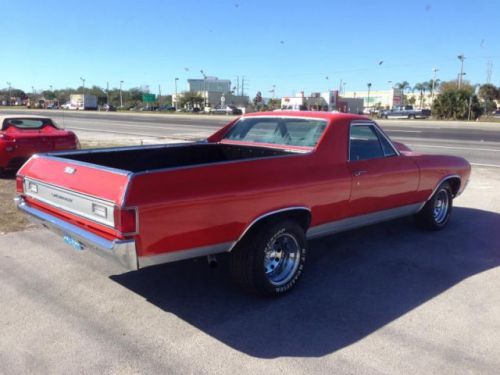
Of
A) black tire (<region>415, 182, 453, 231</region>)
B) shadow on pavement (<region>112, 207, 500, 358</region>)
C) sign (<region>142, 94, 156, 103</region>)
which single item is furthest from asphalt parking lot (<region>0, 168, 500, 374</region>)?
sign (<region>142, 94, 156, 103</region>)

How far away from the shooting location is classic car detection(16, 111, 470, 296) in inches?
135

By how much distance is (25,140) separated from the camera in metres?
9.90

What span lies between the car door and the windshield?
408mm

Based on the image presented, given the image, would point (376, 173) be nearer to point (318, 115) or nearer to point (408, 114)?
point (318, 115)

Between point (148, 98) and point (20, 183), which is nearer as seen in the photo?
point (20, 183)

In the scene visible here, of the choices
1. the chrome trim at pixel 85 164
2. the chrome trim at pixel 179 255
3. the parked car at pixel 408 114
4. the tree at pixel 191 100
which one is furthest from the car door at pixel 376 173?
the tree at pixel 191 100

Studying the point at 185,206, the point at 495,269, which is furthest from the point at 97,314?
the point at 495,269

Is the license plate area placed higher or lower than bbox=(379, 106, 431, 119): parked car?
lower

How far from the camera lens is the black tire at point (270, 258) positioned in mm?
4035

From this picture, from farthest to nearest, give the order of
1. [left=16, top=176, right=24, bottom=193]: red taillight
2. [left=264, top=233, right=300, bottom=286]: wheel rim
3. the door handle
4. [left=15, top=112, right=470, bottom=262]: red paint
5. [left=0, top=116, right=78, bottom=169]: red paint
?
[left=0, top=116, right=78, bottom=169]: red paint, the door handle, [left=16, top=176, right=24, bottom=193]: red taillight, [left=264, top=233, right=300, bottom=286]: wheel rim, [left=15, top=112, right=470, bottom=262]: red paint

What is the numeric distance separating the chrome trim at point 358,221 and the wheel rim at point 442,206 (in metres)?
0.64

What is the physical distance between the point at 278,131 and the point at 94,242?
2687mm

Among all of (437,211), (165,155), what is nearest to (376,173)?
(437,211)

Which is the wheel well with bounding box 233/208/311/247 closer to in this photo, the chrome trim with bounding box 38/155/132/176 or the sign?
the chrome trim with bounding box 38/155/132/176
